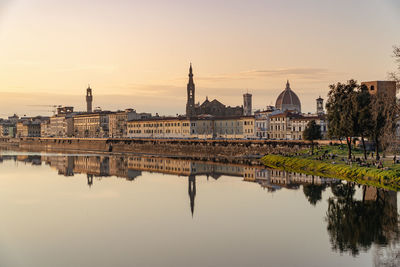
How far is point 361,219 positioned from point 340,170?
22083 mm

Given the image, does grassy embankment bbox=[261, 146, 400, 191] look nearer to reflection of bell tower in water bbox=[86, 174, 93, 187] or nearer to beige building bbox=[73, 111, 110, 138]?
reflection of bell tower in water bbox=[86, 174, 93, 187]

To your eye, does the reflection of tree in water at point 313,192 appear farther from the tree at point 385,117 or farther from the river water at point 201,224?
the tree at point 385,117

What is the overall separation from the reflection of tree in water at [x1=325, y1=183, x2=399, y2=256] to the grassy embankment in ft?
9.25

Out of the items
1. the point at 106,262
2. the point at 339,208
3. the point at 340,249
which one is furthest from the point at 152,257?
the point at 339,208

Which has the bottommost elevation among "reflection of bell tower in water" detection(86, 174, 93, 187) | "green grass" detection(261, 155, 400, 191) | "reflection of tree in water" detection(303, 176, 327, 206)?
"reflection of bell tower in water" detection(86, 174, 93, 187)

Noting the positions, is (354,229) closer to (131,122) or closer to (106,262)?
(106,262)

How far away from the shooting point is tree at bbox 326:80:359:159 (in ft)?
190

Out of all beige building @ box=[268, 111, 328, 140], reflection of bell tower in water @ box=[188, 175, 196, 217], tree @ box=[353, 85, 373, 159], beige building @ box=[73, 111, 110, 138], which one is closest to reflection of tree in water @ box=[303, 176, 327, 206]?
reflection of bell tower in water @ box=[188, 175, 196, 217]

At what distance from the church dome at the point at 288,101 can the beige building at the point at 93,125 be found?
2487 inches

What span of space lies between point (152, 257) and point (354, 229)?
1239 cm

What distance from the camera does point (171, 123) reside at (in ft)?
452

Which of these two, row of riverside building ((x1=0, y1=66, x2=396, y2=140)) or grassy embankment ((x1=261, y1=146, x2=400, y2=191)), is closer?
grassy embankment ((x1=261, y1=146, x2=400, y2=191))

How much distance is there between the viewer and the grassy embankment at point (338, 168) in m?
46.2

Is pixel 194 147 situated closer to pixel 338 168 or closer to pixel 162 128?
pixel 162 128
